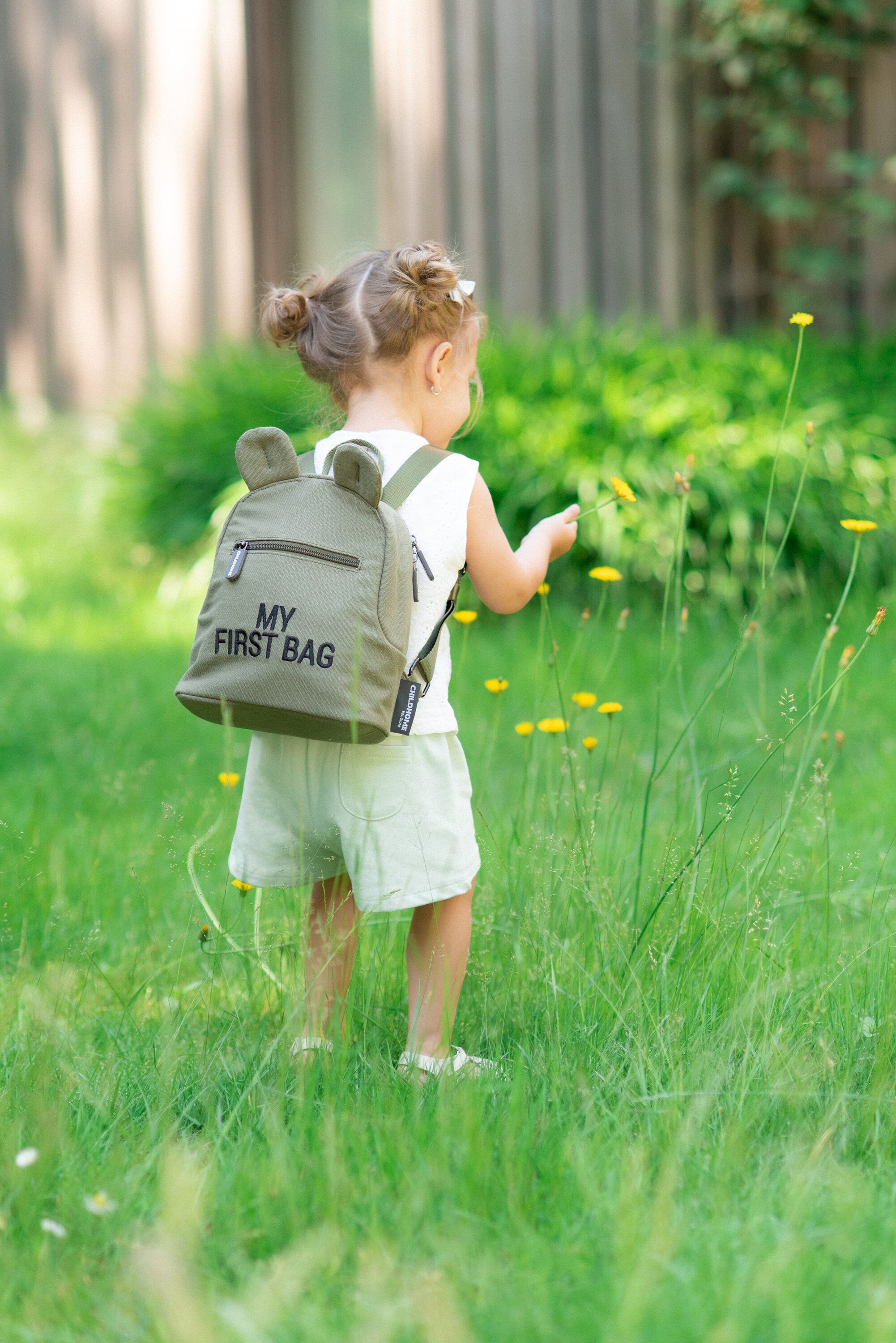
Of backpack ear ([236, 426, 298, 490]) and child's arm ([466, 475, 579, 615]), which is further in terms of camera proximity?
child's arm ([466, 475, 579, 615])

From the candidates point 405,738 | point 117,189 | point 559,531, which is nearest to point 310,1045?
point 405,738

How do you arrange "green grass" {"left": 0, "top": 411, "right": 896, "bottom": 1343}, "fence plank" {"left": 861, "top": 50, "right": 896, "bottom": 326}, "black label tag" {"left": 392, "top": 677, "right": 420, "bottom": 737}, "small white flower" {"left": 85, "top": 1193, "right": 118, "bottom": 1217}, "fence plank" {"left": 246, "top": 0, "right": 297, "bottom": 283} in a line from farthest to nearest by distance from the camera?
"fence plank" {"left": 246, "top": 0, "right": 297, "bottom": 283}, "fence plank" {"left": 861, "top": 50, "right": 896, "bottom": 326}, "black label tag" {"left": 392, "top": 677, "right": 420, "bottom": 737}, "small white flower" {"left": 85, "top": 1193, "right": 118, "bottom": 1217}, "green grass" {"left": 0, "top": 411, "right": 896, "bottom": 1343}

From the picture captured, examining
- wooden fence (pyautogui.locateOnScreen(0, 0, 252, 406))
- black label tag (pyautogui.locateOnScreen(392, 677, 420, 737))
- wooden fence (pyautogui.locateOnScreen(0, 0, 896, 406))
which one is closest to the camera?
black label tag (pyautogui.locateOnScreen(392, 677, 420, 737))

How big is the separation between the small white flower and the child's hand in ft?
3.29

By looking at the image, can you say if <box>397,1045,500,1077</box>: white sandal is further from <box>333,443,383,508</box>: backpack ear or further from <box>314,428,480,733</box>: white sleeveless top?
<box>333,443,383,508</box>: backpack ear

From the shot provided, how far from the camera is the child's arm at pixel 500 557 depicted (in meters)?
1.75

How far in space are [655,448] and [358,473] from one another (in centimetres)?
291

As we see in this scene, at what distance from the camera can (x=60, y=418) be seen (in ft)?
22.2

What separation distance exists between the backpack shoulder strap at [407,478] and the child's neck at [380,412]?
0.23 feet

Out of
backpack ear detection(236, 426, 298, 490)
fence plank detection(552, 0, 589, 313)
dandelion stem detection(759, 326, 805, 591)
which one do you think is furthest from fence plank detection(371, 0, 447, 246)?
backpack ear detection(236, 426, 298, 490)

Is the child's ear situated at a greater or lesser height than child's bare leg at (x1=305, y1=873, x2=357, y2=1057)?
greater

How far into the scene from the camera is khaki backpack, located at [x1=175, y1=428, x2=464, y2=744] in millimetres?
1546

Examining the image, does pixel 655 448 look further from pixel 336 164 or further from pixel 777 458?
pixel 336 164

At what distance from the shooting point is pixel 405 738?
1706mm
